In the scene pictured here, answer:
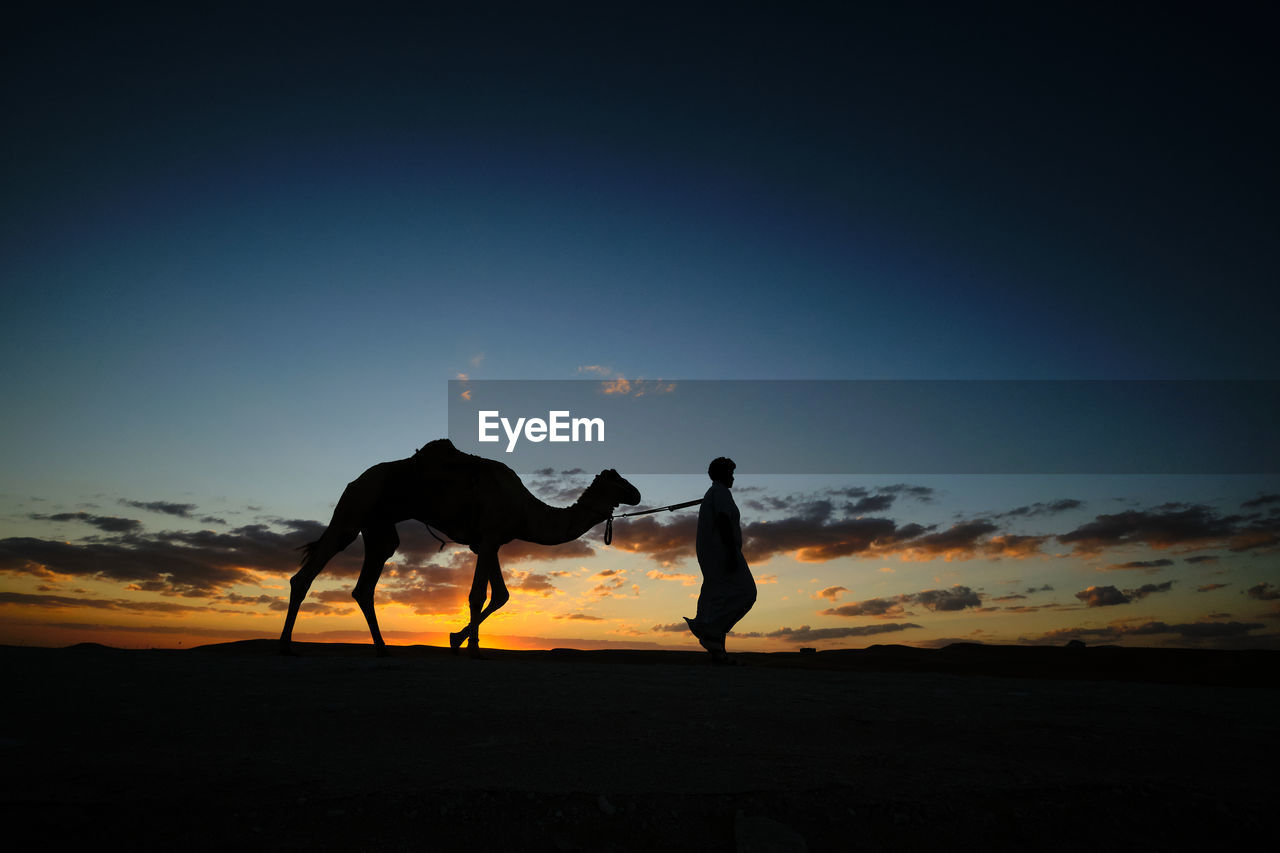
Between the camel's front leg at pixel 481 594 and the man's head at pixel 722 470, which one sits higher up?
the man's head at pixel 722 470

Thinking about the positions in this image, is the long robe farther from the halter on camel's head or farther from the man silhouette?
the halter on camel's head

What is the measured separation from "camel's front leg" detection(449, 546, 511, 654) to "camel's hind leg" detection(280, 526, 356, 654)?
2.10 m

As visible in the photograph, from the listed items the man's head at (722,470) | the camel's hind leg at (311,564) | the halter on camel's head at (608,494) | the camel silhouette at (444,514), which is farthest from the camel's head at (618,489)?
the camel's hind leg at (311,564)

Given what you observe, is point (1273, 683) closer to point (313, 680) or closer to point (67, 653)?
point (313, 680)

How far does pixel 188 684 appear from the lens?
258 inches

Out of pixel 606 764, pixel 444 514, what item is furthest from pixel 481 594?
pixel 606 764

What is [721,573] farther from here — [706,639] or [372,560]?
[372,560]

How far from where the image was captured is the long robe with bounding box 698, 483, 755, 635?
11.1 metres

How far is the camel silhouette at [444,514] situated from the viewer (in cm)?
1235

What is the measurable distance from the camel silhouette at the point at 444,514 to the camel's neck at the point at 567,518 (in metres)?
0.02

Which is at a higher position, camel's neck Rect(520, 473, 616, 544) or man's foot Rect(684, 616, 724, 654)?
camel's neck Rect(520, 473, 616, 544)

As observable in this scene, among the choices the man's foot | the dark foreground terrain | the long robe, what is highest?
the long robe

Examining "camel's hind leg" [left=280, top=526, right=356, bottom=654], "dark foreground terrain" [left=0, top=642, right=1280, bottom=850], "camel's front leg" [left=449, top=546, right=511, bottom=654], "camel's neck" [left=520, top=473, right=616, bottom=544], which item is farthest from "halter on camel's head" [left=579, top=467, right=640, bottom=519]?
"dark foreground terrain" [left=0, top=642, right=1280, bottom=850]

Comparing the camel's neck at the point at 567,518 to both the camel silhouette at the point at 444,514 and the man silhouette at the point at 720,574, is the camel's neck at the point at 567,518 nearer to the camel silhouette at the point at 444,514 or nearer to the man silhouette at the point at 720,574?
the camel silhouette at the point at 444,514
